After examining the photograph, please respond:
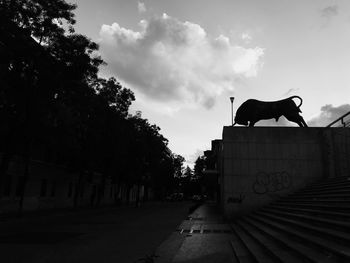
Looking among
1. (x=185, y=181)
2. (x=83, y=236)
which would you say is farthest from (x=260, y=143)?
(x=185, y=181)

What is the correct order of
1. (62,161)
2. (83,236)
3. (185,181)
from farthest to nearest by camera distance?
(185,181), (62,161), (83,236)

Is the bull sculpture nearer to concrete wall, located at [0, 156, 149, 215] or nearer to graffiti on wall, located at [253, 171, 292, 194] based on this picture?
graffiti on wall, located at [253, 171, 292, 194]

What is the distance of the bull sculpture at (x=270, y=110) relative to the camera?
74.9 ft

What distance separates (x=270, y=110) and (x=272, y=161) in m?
3.12

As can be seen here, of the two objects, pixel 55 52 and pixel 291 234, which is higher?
pixel 55 52

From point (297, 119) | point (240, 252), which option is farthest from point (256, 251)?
point (297, 119)

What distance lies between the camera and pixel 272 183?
22.0m

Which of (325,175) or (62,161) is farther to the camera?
(62,161)

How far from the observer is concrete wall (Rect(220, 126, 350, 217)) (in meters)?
21.8

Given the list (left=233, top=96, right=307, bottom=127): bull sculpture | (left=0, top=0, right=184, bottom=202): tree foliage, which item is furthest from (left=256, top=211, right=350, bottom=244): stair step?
(left=0, top=0, right=184, bottom=202): tree foliage

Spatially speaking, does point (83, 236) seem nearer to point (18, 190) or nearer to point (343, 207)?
point (343, 207)

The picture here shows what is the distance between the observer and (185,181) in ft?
421

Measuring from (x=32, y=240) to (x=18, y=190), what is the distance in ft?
66.8

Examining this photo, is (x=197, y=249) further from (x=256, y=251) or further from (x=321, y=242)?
(x=321, y=242)
